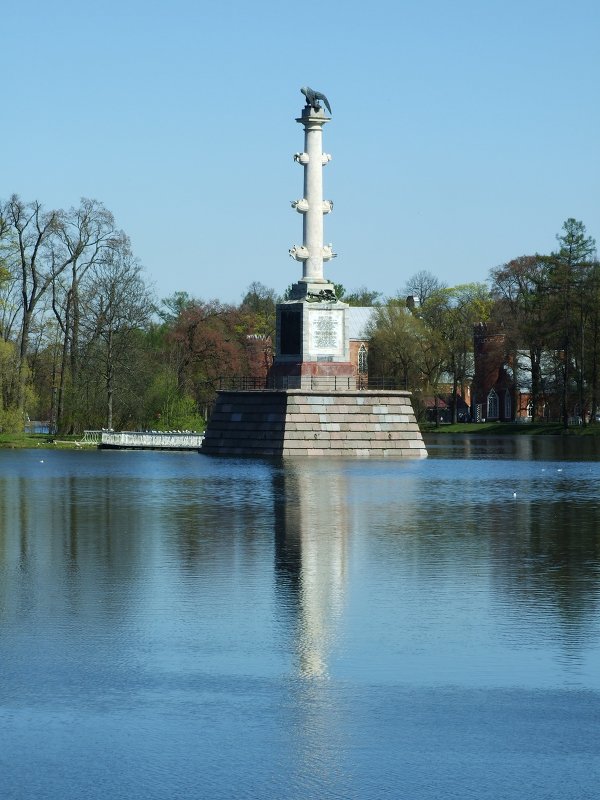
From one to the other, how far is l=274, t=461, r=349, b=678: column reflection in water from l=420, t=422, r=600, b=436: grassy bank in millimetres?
73104

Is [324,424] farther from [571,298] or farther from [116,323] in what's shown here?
[571,298]

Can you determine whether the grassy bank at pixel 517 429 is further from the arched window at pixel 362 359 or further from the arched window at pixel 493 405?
the arched window at pixel 493 405

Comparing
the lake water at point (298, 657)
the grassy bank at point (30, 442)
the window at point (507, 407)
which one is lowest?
the lake water at point (298, 657)

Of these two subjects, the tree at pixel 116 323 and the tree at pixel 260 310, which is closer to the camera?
the tree at pixel 116 323

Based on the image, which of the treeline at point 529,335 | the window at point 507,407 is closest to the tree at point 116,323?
the treeline at point 529,335

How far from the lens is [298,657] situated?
1366cm

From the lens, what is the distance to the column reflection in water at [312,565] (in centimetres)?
1458

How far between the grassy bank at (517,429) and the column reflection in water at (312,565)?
73.1 metres

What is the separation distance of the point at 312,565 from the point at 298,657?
7.15 meters

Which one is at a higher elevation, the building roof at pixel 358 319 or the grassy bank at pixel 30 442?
the building roof at pixel 358 319

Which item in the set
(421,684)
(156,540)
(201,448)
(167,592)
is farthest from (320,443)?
(421,684)

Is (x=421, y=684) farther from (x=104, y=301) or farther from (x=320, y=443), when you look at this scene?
(x=104, y=301)

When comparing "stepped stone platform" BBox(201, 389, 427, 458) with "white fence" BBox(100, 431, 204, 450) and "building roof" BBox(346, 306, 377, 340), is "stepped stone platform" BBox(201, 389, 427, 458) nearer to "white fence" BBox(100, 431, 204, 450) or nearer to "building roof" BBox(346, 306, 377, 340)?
"white fence" BBox(100, 431, 204, 450)

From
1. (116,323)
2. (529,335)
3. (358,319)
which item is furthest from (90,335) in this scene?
(358,319)
